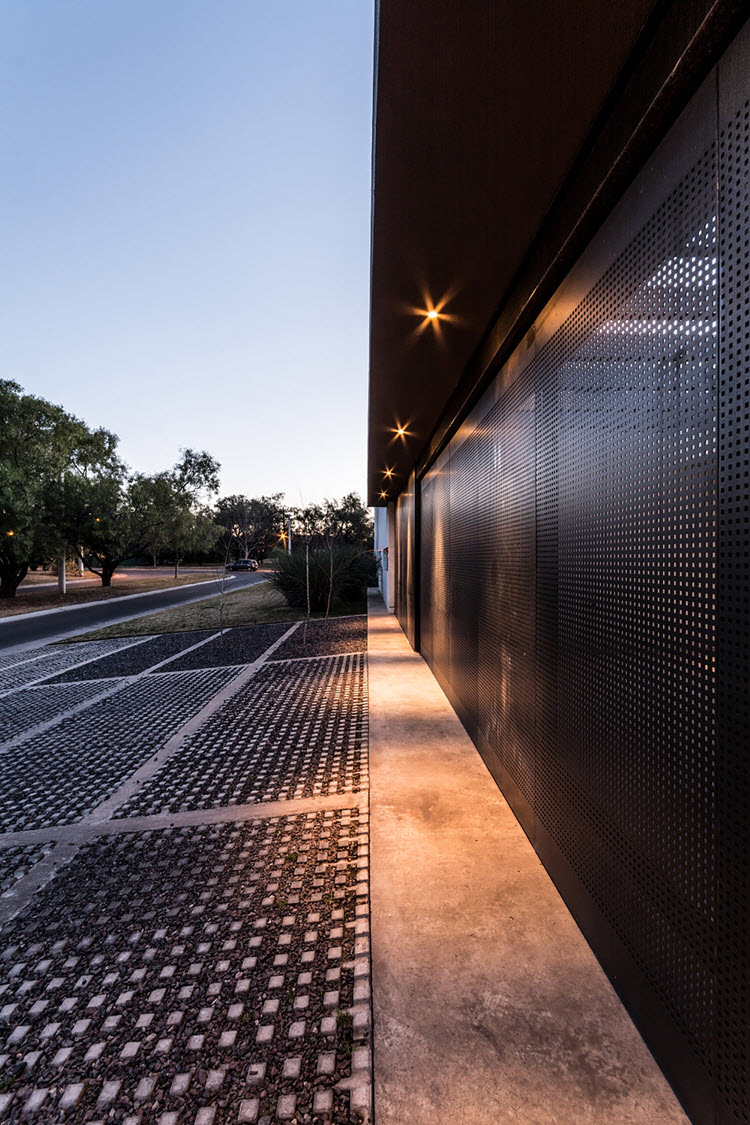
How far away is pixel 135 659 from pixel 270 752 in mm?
5551

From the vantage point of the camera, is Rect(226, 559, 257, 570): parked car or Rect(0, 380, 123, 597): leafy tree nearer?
Rect(0, 380, 123, 597): leafy tree

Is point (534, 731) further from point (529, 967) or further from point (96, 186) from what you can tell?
point (96, 186)

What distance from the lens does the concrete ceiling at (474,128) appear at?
1.45 m

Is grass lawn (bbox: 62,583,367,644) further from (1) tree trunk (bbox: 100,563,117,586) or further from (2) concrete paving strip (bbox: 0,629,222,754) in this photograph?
(1) tree trunk (bbox: 100,563,117,586)

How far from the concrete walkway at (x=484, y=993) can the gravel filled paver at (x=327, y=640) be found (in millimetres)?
5526

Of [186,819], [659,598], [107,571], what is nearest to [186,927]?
[186,819]

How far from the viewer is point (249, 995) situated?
67.3 inches

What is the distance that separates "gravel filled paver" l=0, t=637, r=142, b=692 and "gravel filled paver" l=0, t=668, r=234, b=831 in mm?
2315

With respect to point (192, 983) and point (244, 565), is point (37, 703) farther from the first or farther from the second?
point (244, 565)

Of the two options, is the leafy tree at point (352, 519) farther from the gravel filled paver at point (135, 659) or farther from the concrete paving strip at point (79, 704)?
the concrete paving strip at point (79, 704)

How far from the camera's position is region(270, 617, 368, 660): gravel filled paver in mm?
8516

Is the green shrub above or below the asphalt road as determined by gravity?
above

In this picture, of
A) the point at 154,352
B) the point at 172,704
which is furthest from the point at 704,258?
the point at 154,352

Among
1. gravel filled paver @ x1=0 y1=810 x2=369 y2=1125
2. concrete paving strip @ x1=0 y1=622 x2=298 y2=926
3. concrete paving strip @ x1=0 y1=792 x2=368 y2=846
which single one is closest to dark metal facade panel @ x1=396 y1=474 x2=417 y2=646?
concrete paving strip @ x1=0 y1=622 x2=298 y2=926
